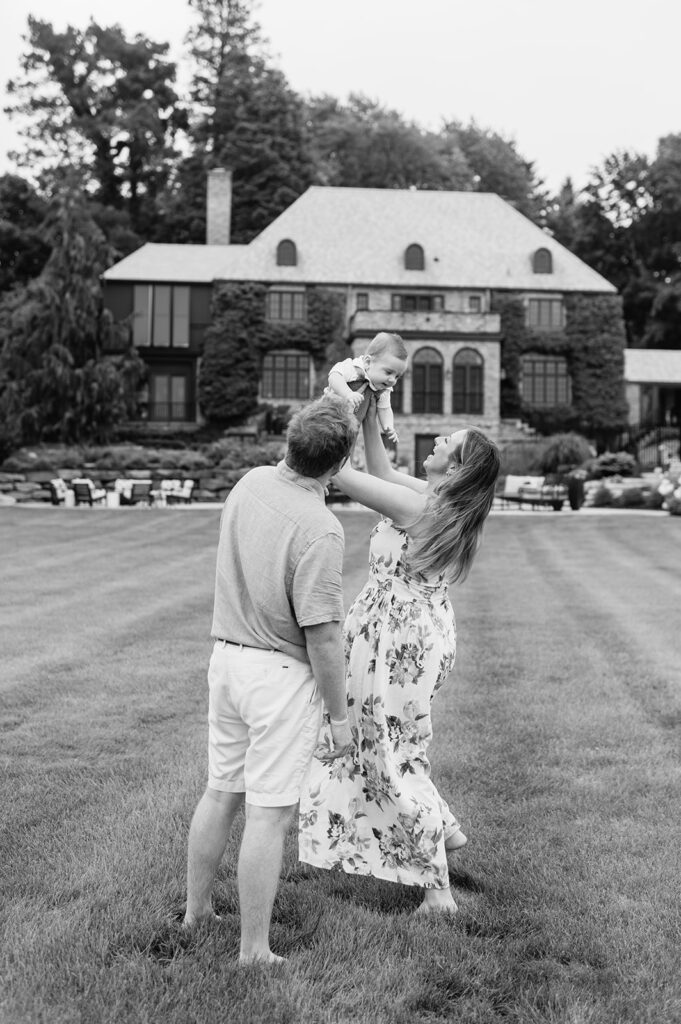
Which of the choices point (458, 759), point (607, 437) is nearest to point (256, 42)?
point (607, 437)

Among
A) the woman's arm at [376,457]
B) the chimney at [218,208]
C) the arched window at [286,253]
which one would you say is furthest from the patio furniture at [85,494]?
the woman's arm at [376,457]

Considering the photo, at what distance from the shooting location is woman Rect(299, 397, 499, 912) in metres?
3.61

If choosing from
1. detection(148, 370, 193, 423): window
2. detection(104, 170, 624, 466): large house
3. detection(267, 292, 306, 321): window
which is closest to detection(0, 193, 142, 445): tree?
detection(104, 170, 624, 466): large house

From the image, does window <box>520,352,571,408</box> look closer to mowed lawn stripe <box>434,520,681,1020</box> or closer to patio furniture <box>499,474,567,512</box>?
patio furniture <box>499,474,567,512</box>

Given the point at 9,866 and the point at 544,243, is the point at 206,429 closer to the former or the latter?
the point at 544,243

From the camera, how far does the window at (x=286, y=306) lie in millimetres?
40031

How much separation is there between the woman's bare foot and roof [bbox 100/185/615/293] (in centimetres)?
3738

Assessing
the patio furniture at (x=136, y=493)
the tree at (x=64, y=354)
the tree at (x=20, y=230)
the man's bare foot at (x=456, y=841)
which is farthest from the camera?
the tree at (x=20, y=230)

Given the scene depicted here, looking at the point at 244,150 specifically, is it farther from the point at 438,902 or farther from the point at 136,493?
the point at 438,902

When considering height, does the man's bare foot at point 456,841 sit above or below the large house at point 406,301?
below

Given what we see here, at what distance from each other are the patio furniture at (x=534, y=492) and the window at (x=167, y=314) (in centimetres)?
1610

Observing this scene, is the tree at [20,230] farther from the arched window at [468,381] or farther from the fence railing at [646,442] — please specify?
the fence railing at [646,442]

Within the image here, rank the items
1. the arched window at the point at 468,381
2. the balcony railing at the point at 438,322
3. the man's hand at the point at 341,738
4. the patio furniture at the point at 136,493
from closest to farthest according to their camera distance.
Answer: the man's hand at the point at 341,738 → the patio furniture at the point at 136,493 → the balcony railing at the point at 438,322 → the arched window at the point at 468,381

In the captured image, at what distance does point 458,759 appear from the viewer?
530 centimetres
